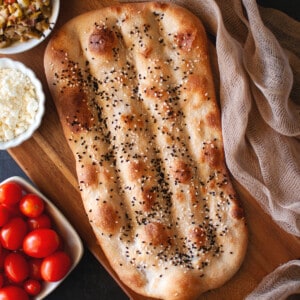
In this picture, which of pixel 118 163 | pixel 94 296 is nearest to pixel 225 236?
pixel 118 163

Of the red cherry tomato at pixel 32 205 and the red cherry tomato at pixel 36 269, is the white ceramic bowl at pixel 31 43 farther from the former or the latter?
the red cherry tomato at pixel 36 269

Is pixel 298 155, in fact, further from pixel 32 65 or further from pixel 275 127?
pixel 32 65

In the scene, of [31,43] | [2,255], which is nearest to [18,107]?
[31,43]

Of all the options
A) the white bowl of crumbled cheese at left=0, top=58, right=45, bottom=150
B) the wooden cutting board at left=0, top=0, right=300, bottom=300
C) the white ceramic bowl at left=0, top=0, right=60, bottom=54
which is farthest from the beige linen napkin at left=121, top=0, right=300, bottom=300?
the white bowl of crumbled cheese at left=0, top=58, right=45, bottom=150

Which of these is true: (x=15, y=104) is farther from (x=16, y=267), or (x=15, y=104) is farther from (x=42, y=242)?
(x=16, y=267)

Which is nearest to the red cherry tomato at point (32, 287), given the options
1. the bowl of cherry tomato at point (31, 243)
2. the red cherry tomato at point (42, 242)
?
the bowl of cherry tomato at point (31, 243)

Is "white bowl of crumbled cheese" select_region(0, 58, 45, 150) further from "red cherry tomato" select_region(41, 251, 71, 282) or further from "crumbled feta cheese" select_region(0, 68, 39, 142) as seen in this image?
"red cherry tomato" select_region(41, 251, 71, 282)
